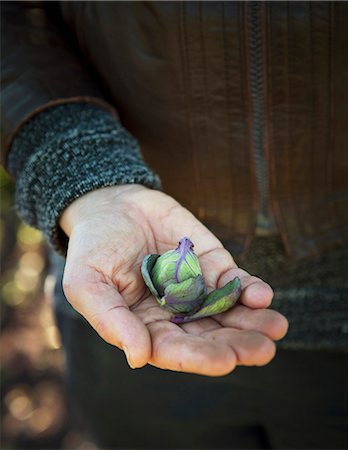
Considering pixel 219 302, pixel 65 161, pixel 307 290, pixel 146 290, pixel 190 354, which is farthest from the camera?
pixel 307 290

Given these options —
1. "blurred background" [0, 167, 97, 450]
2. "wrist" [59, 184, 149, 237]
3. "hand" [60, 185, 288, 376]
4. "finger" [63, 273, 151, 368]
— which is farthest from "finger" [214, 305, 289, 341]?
"blurred background" [0, 167, 97, 450]

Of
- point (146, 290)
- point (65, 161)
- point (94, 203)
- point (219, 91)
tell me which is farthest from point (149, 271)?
point (219, 91)

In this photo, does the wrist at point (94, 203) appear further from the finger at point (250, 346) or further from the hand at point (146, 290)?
the finger at point (250, 346)

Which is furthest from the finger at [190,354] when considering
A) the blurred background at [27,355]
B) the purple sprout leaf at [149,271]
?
the blurred background at [27,355]

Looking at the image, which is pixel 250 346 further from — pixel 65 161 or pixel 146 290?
pixel 65 161

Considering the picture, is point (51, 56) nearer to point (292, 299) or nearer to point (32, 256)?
point (292, 299)

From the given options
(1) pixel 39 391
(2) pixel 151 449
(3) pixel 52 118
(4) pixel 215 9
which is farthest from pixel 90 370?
(1) pixel 39 391
